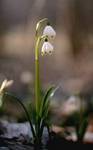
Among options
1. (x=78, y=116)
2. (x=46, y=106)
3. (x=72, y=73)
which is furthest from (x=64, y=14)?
(x=46, y=106)

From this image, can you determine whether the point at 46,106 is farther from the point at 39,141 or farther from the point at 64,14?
the point at 64,14

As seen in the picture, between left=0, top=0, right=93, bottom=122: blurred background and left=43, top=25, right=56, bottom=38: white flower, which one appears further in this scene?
left=0, top=0, right=93, bottom=122: blurred background

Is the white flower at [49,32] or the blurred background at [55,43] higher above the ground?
the blurred background at [55,43]

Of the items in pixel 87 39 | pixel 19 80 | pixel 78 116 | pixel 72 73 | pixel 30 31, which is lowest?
pixel 78 116

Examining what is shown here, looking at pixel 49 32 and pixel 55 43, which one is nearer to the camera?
pixel 49 32

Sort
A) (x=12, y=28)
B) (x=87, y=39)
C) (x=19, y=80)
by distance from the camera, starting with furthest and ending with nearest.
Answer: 1. (x=12, y=28)
2. (x=87, y=39)
3. (x=19, y=80)

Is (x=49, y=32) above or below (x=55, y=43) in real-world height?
below

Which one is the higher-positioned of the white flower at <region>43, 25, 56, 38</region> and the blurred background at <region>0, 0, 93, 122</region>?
the blurred background at <region>0, 0, 93, 122</region>

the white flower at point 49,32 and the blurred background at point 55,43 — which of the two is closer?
the white flower at point 49,32
